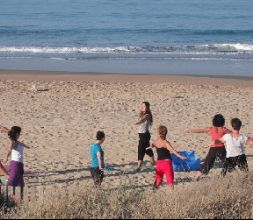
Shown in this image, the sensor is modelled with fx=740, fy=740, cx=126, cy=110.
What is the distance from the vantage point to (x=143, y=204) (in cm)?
834

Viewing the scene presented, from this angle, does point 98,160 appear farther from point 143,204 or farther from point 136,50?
point 136,50

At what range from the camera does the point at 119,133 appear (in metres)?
15.7

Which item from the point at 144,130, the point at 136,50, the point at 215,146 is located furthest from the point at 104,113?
the point at 136,50

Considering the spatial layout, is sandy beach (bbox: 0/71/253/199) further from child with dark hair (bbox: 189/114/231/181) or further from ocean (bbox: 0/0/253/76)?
ocean (bbox: 0/0/253/76)

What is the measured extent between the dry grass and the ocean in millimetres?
19715

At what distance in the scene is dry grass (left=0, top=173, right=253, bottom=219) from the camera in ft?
26.2

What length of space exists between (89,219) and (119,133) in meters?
7.87

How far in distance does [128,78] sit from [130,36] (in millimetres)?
18700

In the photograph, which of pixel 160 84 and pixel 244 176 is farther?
pixel 160 84

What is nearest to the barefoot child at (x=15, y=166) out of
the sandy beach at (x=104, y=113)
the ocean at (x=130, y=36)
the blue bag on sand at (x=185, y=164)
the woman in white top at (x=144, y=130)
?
the sandy beach at (x=104, y=113)

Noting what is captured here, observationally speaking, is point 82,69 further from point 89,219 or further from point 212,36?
point 89,219

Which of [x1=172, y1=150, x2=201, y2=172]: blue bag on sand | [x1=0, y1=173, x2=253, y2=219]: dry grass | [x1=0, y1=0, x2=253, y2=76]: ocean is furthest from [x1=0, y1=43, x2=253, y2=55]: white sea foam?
[x1=0, y1=173, x2=253, y2=219]: dry grass
